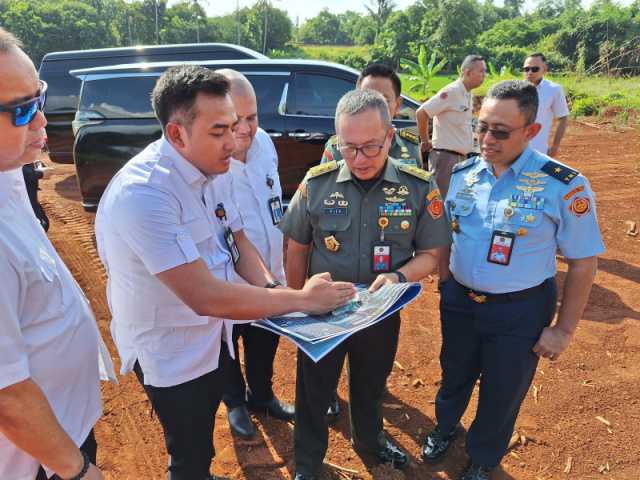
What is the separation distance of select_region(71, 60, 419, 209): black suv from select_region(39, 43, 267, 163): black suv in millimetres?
2119

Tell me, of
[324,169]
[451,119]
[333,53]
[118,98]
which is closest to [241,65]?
[118,98]

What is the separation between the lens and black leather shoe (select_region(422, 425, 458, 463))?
2578 mm

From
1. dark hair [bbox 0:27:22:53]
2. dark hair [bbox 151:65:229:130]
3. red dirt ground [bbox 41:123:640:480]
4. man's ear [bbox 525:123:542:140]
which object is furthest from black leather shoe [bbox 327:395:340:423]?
dark hair [bbox 0:27:22:53]

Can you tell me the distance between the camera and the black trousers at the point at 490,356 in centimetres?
217

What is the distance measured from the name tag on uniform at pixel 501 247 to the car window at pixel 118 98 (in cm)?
444

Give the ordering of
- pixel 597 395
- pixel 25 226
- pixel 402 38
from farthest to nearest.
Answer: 1. pixel 402 38
2. pixel 597 395
3. pixel 25 226

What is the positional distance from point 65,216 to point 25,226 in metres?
5.69

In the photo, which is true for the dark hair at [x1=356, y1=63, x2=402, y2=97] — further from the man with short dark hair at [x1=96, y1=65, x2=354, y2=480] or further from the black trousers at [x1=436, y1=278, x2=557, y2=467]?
the man with short dark hair at [x1=96, y1=65, x2=354, y2=480]

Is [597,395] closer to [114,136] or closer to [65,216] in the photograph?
[114,136]

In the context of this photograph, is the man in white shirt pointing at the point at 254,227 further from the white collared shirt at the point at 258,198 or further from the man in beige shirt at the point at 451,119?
the man in beige shirt at the point at 451,119

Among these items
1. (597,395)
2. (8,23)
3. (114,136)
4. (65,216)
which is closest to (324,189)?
(597,395)

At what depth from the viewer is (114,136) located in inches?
A: 211

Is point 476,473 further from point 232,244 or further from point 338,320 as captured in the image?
point 232,244

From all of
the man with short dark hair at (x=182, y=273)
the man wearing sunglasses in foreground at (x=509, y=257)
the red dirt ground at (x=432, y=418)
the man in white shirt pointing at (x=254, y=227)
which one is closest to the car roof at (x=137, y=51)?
the red dirt ground at (x=432, y=418)
